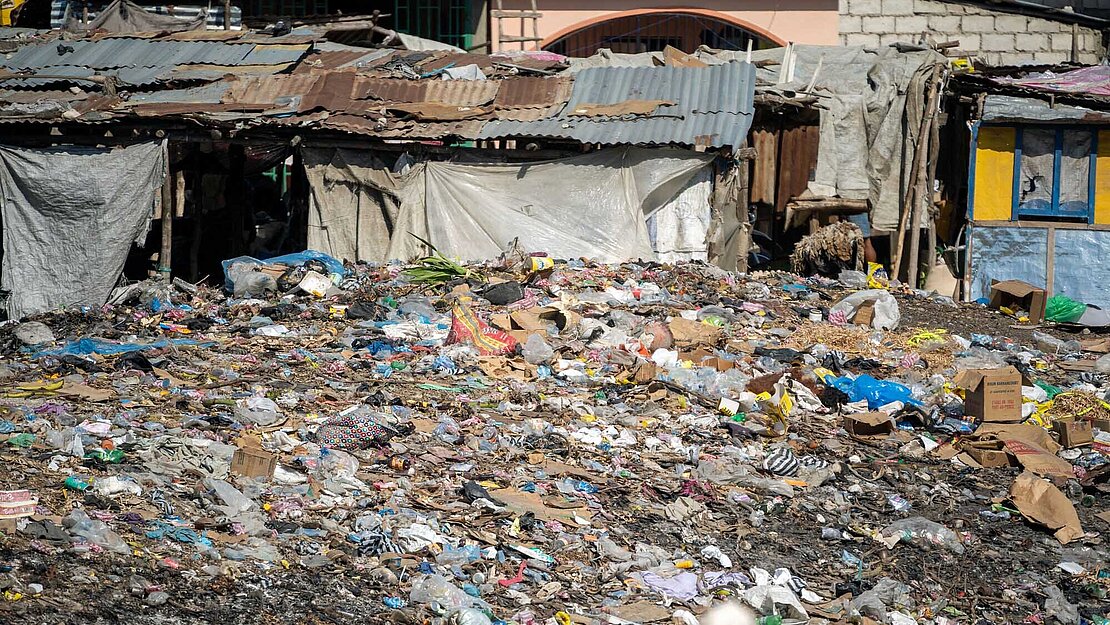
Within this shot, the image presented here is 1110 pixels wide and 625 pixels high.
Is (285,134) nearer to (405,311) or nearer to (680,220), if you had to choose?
(405,311)

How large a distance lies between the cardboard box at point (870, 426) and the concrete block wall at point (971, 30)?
9796 millimetres

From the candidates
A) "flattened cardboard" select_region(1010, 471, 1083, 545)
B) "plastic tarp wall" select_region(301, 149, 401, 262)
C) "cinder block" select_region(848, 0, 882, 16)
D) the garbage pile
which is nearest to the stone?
the garbage pile

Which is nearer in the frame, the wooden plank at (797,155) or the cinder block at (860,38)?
the wooden plank at (797,155)

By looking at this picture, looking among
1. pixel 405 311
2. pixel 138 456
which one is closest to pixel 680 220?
pixel 405 311

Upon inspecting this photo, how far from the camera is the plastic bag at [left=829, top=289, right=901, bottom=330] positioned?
10.6 meters

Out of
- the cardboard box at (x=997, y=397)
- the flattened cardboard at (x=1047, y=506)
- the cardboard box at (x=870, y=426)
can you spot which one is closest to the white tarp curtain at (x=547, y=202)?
the cardboard box at (x=870, y=426)

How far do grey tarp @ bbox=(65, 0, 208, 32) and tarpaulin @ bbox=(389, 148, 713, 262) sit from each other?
5.22 meters

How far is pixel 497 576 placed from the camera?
5.40 metres

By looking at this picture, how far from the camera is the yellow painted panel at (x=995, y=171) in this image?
12883 millimetres

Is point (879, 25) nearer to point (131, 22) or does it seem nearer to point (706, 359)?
point (706, 359)

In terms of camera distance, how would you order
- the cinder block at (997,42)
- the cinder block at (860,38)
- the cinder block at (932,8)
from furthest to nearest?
the cinder block at (860,38)
the cinder block at (932,8)
the cinder block at (997,42)

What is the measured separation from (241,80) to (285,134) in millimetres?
1368

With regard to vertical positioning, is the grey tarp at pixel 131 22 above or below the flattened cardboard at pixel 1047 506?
above

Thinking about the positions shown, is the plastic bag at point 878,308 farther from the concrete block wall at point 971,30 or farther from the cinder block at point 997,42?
the cinder block at point 997,42
